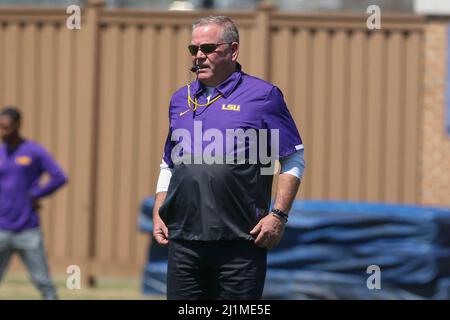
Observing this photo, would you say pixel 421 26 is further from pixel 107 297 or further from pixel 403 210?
pixel 107 297

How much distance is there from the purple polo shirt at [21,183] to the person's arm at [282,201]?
580 centimetres

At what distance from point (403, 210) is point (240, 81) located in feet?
20.7

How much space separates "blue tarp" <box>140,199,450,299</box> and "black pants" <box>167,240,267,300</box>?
607 cm

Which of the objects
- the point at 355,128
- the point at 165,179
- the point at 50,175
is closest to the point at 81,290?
the point at 50,175

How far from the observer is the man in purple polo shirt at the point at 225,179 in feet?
19.6

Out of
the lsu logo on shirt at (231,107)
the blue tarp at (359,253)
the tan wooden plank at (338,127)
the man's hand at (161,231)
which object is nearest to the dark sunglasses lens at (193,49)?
the lsu logo on shirt at (231,107)

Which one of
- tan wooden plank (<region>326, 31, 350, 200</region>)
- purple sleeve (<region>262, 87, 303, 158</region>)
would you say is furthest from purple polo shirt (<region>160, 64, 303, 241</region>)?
tan wooden plank (<region>326, 31, 350, 200</region>)

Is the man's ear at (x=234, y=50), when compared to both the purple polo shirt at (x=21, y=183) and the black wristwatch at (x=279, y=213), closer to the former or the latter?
the black wristwatch at (x=279, y=213)

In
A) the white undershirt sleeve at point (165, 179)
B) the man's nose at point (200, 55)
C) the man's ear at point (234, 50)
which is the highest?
the man's ear at point (234, 50)

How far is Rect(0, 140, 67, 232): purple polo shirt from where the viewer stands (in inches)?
450

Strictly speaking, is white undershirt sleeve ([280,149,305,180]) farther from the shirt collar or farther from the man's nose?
the man's nose

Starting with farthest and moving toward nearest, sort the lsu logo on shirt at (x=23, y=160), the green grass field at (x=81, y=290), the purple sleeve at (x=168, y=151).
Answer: the green grass field at (x=81, y=290) → the lsu logo on shirt at (x=23, y=160) → the purple sleeve at (x=168, y=151)

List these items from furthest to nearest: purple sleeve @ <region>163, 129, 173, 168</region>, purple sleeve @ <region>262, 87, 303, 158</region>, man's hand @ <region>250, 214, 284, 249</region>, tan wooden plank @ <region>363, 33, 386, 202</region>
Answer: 1. tan wooden plank @ <region>363, 33, 386, 202</region>
2. purple sleeve @ <region>163, 129, 173, 168</region>
3. purple sleeve @ <region>262, 87, 303, 158</region>
4. man's hand @ <region>250, 214, 284, 249</region>

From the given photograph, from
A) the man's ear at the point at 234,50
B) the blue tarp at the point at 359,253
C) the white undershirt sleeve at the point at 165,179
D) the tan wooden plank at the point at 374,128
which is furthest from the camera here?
the tan wooden plank at the point at 374,128
